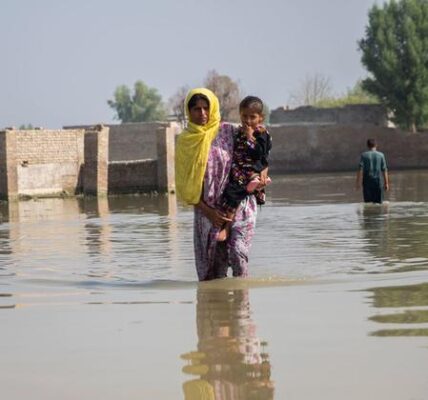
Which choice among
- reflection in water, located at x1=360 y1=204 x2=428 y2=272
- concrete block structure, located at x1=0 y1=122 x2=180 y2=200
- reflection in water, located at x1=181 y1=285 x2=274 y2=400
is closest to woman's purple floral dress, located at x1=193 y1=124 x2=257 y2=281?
reflection in water, located at x1=181 y1=285 x2=274 y2=400

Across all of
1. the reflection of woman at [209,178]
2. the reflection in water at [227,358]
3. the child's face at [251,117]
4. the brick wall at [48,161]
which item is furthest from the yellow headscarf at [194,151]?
the brick wall at [48,161]

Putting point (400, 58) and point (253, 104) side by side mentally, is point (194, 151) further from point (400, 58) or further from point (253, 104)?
point (400, 58)

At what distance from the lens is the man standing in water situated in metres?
16.7

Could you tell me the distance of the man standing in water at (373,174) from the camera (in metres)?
16.7

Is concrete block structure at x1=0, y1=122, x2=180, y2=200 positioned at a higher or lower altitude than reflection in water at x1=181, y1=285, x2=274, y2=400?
higher

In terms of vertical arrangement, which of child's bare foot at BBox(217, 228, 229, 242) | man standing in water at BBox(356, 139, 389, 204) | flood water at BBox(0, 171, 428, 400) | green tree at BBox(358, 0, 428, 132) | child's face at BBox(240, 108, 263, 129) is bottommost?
flood water at BBox(0, 171, 428, 400)

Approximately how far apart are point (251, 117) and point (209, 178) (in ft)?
1.64

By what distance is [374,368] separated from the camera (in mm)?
4656

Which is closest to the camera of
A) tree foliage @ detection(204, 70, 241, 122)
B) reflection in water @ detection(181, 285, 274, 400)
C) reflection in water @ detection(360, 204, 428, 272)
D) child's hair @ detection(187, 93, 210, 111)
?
reflection in water @ detection(181, 285, 274, 400)

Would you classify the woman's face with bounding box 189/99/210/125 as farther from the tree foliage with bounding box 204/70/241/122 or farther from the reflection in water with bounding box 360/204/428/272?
the tree foliage with bounding box 204/70/241/122

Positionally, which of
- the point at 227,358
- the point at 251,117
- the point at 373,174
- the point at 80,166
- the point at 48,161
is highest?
the point at 251,117

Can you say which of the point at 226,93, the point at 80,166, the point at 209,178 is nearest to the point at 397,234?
the point at 209,178

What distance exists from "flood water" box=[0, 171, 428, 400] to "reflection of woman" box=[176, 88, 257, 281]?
26 cm

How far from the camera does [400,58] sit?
164 feet
